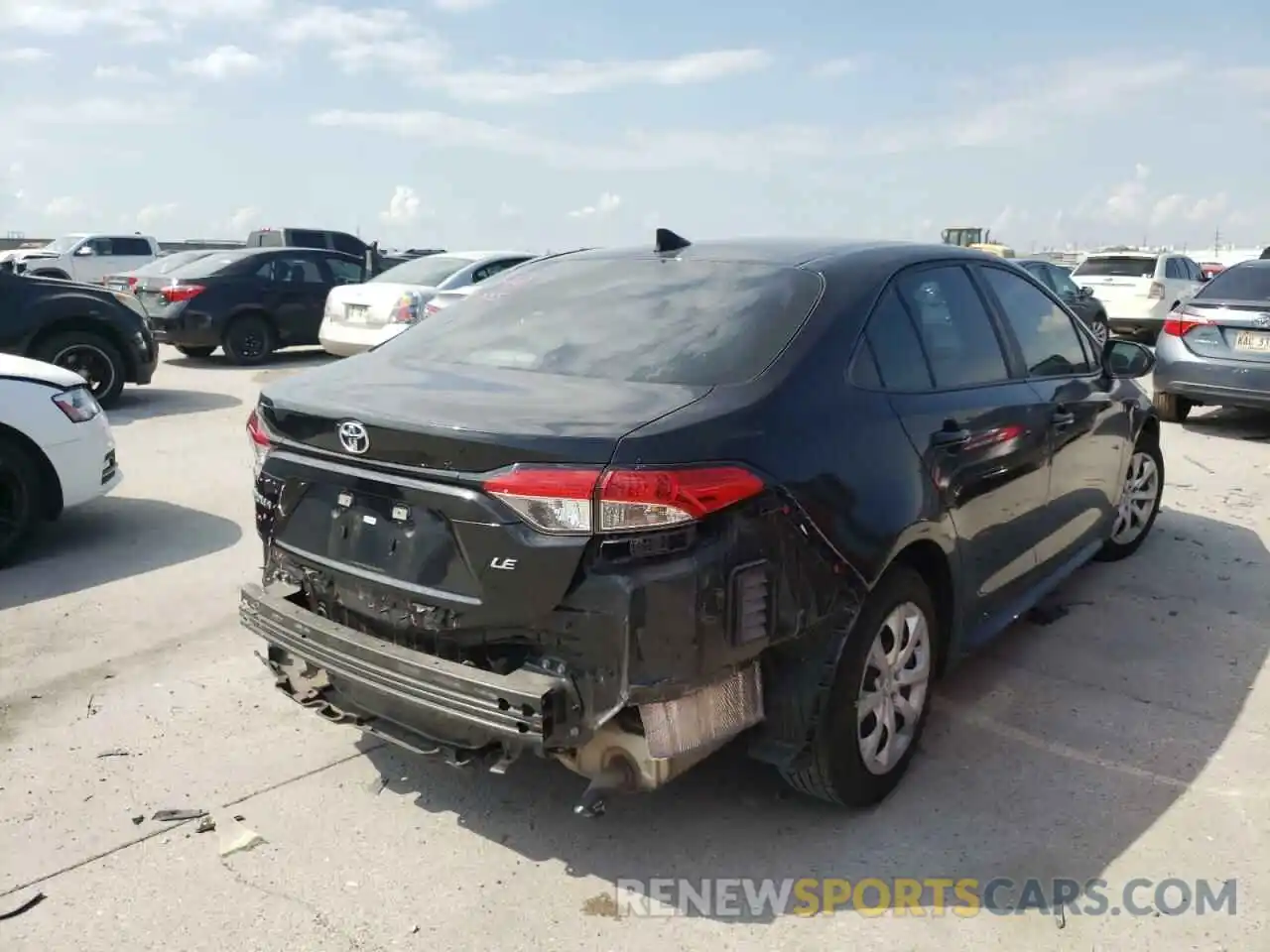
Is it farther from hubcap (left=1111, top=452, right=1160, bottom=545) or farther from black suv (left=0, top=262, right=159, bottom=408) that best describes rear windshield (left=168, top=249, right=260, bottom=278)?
hubcap (left=1111, top=452, right=1160, bottom=545)

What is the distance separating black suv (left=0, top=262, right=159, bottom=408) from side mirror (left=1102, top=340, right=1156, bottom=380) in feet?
28.3

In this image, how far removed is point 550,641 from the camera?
103 inches

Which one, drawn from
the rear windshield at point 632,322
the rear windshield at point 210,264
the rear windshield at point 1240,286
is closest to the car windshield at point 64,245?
the rear windshield at point 210,264

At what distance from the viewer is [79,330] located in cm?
989

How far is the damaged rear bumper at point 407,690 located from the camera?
2.59 m

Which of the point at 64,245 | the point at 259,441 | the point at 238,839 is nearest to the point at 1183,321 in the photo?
the point at 259,441

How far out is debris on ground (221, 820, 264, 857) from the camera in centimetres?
308

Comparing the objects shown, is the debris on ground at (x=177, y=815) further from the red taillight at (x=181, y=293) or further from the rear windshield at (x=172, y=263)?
the rear windshield at (x=172, y=263)

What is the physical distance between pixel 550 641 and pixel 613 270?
1.61 metres

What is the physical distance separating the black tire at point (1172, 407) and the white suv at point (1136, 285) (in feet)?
22.5

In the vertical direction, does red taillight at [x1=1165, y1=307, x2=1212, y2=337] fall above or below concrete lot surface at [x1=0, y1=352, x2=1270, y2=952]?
above

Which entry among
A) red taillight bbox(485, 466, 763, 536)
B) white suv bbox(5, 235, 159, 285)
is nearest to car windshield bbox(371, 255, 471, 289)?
red taillight bbox(485, 466, 763, 536)

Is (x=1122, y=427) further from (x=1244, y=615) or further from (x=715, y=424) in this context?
(x=715, y=424)

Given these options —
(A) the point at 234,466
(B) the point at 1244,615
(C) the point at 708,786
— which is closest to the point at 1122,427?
(B) the point at 1244,615
